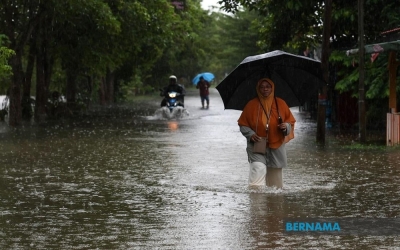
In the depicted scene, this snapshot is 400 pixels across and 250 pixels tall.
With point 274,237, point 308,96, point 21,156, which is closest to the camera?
point 274,237

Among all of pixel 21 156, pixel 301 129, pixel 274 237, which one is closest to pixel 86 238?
pixel 274 237

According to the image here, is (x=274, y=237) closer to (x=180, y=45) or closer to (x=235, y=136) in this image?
(x=235, y=136)

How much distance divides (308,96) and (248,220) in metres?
3.65

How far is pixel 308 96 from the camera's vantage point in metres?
13.2

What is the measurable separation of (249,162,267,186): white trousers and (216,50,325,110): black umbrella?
1228mm

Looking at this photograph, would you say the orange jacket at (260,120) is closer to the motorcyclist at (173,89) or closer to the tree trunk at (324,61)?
the tree trunk at (324,61)

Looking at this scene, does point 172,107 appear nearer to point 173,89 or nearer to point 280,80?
point 173,89

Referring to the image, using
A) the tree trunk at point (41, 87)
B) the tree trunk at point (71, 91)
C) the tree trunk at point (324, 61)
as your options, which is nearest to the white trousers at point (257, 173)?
the tree trunk at point (324, 61)

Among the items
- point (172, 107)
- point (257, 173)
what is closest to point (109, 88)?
point (172, 107)

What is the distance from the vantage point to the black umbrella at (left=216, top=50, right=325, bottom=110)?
1270 cm

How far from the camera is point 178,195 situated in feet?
40.0

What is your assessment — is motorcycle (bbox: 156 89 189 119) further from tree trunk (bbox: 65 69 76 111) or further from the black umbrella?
the black umbrella

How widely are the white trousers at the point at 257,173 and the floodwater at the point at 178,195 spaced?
13 centimetres

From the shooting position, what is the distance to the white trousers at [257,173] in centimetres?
1200
